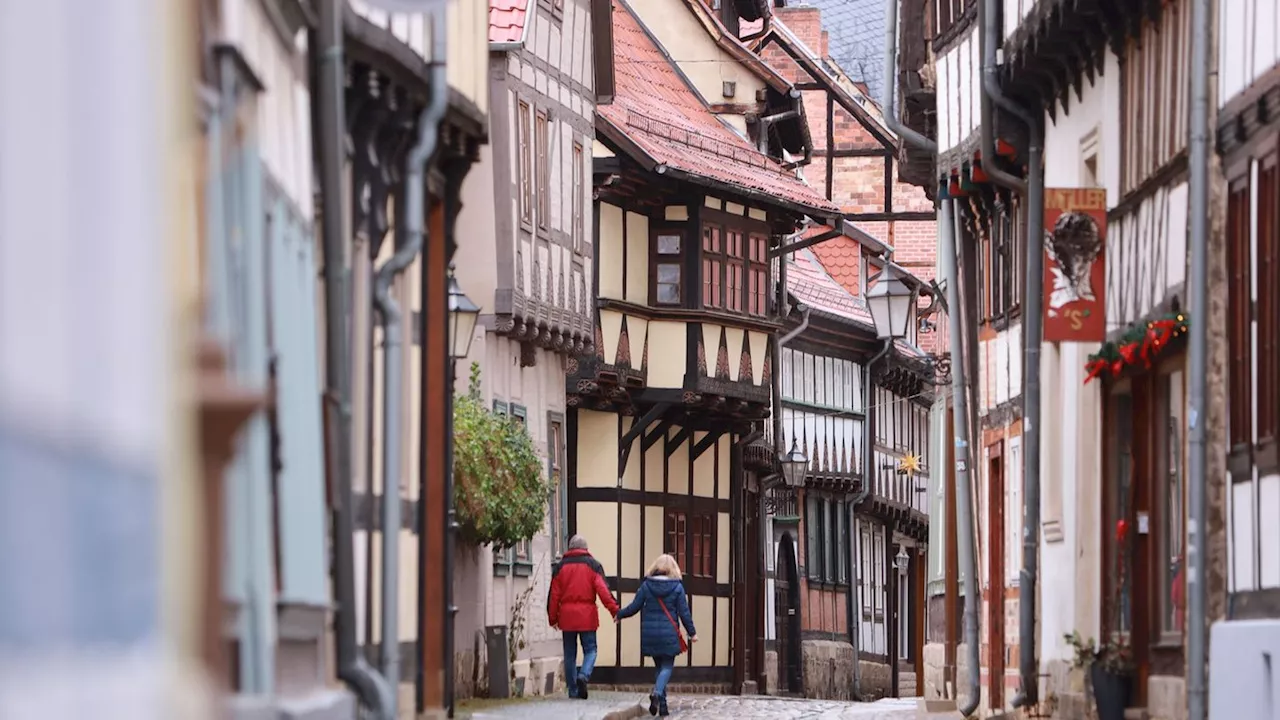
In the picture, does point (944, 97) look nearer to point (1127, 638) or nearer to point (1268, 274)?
point (1127, 638)

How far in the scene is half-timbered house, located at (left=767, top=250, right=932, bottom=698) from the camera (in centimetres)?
4578

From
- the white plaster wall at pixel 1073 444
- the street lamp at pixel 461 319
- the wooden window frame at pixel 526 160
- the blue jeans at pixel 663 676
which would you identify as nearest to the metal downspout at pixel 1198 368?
the white plaster wall at pixel 1073 444

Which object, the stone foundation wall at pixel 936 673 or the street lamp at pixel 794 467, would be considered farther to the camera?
the street lamp at pixel 794 467

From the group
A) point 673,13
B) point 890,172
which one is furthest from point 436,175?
point 890,172

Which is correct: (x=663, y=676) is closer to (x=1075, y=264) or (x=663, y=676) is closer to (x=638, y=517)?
(x=1075, y=264)

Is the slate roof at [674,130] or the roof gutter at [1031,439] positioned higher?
the slate roof at [674,130]

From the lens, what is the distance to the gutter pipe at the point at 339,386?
12164 mm

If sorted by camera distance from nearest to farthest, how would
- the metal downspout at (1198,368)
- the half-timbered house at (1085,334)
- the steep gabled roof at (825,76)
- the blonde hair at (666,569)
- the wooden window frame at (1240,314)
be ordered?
the wooden window frame at (1240,314) → the metal downspout at (1198,368) → the half-timbered house at (1085,334) → the blonde hair at (666,569) → the steep gabled roof at (825,76)

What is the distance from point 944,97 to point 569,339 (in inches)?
266

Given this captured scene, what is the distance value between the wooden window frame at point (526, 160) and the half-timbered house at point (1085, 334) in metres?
5.36

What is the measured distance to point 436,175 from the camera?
17.8 metres

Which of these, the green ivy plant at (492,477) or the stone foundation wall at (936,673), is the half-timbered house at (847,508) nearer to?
the stone foundation wall at (936,673)

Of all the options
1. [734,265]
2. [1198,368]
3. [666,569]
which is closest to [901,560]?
[734,265]

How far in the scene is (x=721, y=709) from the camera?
25922 mm
